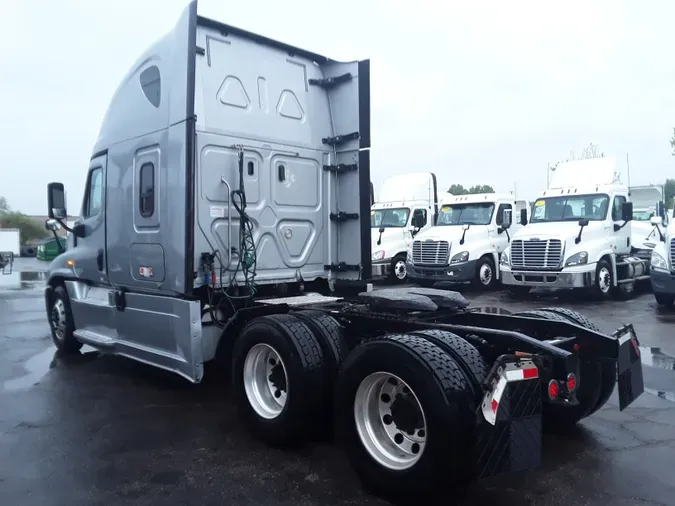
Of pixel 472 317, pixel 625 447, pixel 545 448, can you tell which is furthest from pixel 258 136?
pixel 625 447

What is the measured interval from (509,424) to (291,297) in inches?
128

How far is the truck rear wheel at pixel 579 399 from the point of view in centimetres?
440

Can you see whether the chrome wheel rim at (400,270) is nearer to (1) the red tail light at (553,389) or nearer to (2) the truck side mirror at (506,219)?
(2) the truck side mirror at (506,219)

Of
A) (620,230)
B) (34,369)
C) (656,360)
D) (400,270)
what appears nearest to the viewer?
(34,369)

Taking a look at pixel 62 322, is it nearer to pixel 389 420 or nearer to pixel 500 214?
pixel 389 420

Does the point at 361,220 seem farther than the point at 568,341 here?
Yes

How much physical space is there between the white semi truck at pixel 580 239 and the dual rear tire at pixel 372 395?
402 inches

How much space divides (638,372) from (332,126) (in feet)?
13.2

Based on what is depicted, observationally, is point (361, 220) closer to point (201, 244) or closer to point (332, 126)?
point (332, 126)

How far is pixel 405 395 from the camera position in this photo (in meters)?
3.80

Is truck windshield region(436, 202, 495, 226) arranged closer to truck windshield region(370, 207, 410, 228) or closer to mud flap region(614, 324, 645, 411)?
truck windshield region(370, 207, 410, 228)

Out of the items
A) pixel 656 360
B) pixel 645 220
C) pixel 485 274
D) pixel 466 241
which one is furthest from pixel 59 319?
pixel 645 220

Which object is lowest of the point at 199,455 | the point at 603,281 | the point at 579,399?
the point at 199,455

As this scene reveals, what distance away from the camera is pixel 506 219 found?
17109mm
